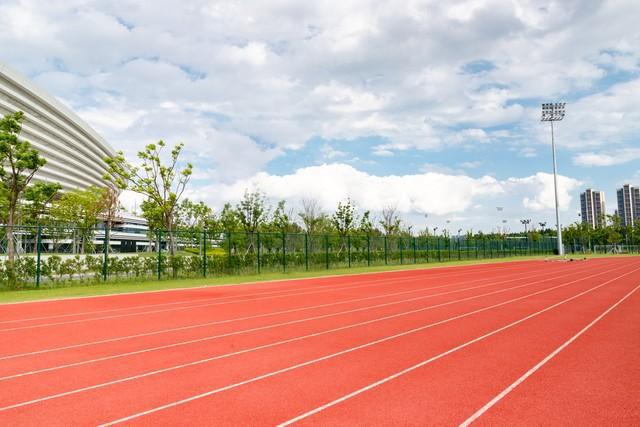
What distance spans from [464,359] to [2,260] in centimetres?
1661

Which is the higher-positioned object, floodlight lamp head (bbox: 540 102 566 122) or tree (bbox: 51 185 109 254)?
floodlight lamp head (bbox: 540 102 566 122)

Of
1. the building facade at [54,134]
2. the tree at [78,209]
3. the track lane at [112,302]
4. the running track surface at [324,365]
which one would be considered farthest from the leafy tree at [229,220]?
the building facade at [54,134]

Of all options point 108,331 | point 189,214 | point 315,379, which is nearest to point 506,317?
point 315,379

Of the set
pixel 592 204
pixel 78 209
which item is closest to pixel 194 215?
pixel 78 209

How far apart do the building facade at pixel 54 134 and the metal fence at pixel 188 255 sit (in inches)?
2067

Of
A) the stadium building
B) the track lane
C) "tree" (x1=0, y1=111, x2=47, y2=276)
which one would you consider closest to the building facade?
the stadium building

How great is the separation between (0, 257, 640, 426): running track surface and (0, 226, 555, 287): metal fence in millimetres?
6454

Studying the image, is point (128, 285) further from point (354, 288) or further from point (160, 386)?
point (160, 386)

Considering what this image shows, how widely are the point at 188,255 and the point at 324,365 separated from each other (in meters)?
17.5

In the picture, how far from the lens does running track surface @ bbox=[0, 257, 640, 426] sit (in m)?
4.25

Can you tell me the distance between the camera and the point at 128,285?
57.9 ft

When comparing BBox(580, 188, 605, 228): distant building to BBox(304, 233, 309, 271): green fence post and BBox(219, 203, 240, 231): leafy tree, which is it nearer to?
BBox(219, 203, 240, 231): leafy tree

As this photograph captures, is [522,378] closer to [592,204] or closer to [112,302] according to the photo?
[112,302]

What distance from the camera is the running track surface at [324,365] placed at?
425 centimetres
